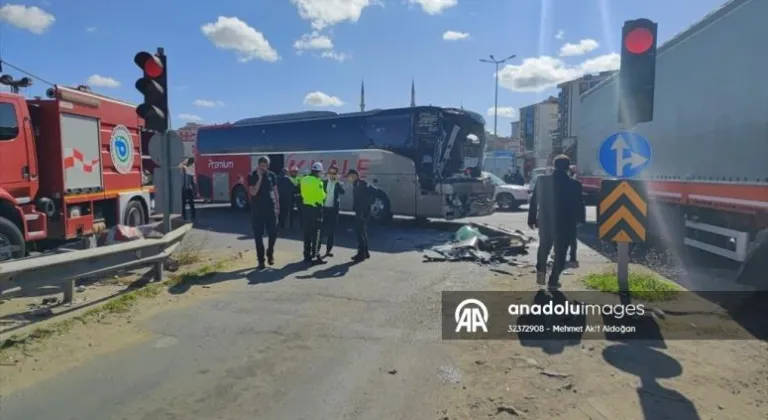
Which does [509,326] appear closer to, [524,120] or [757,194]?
[757,194]

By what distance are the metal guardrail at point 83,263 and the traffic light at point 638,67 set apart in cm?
665

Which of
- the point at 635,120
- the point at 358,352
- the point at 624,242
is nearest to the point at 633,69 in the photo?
the point at 635,120

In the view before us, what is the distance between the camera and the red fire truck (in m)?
8.05

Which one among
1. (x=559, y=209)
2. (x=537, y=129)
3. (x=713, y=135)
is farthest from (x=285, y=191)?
(x=537, y=129)

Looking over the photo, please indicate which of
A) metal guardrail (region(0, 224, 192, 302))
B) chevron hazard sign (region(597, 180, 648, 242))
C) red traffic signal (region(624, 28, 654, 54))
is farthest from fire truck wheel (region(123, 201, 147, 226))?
red traffic signal (region(624, 28, 654, 54))

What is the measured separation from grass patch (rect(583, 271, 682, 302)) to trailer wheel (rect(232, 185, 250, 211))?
14.7m

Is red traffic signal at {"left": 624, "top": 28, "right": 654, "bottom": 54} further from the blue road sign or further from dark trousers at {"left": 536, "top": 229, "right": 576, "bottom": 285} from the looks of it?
dark trousers at {"left": 536, "top": 229, "right": 576, "bottom": 285}

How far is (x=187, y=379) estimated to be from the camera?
4.18m

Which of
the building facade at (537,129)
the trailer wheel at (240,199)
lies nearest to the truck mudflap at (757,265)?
the trailer wheel at (240,199)

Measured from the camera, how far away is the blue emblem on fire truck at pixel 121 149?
10631mm

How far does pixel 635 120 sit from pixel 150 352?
611cm

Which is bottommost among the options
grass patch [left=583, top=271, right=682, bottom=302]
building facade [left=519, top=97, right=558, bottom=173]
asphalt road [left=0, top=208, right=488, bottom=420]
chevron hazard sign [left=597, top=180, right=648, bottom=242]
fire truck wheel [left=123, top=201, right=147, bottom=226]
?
asphalt road [left=0, top=208, right=488, bottom=420]

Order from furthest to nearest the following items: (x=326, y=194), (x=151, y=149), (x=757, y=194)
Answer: (x=326, y=194), (x=151, y=149), (x=757, y=194)

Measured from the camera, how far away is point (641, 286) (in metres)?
6.91
